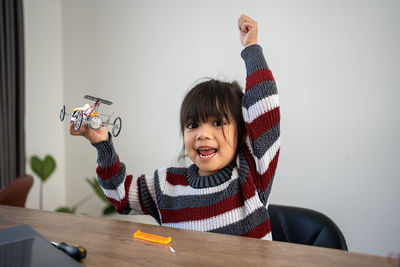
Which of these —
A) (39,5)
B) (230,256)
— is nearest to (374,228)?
(230,256)

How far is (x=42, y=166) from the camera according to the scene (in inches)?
90.0

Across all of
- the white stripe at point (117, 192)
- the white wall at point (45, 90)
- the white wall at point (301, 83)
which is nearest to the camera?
the white stripe at point (117, 192)

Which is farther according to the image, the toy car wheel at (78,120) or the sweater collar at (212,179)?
the sweater collar at (212,179)

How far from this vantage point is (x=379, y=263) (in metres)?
0.48

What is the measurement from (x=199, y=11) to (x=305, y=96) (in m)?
0.89

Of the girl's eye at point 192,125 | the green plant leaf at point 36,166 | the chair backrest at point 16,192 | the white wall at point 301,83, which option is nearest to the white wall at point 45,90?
the green plant leaf at point 36,166

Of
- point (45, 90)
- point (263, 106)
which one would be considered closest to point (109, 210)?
point (45, 90)

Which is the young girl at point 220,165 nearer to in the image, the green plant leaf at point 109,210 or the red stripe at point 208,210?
the red stripe at point 208,210

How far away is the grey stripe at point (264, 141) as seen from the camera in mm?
901

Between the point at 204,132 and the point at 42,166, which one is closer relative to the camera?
the point at 204,132

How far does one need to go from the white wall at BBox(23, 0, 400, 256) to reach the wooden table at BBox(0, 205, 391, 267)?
1.31 metres

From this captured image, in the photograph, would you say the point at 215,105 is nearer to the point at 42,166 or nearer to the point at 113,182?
the point at 113,182

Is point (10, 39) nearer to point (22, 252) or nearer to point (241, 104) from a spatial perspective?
point (241, 104)

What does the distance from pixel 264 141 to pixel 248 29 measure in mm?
341
